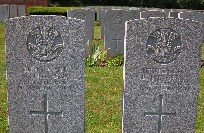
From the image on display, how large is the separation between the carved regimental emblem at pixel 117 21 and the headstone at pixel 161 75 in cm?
677

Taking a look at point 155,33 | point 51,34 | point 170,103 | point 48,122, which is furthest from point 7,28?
point 170,103

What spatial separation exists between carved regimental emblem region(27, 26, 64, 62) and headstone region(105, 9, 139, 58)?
6.89 meters

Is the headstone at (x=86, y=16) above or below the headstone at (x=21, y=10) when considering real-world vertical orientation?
below

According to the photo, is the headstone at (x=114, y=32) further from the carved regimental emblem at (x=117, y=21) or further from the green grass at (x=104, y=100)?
the green grass at (x=104, y=100)

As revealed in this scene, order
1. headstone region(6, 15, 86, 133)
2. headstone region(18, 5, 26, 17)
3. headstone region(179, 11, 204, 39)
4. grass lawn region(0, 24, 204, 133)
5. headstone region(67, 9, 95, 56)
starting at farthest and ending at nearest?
1. headstone region(18, 5, 26, 17)
2. headstone region(179, 11, 204, 39)
3. headstone region(67, 9, 95, 56)
4. grass lawn region(0, 24, 204, 133)
5. headstone region(6, 15, 86, 133)

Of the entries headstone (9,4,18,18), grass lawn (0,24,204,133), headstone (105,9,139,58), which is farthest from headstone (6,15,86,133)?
headstone (9,4,18,18)

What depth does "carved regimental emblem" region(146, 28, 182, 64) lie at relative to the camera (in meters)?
4.38

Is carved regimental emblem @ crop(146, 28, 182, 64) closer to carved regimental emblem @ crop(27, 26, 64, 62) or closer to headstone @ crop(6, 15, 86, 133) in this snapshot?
headstone @ crop(6, 15, 86, 133)

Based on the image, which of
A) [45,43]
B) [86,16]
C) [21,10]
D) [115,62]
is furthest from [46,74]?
[21,10]

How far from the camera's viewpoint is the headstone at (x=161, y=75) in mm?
4379

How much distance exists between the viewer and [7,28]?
14.4ft

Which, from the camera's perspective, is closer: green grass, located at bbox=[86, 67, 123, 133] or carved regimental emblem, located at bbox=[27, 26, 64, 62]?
carved regimental emblem, located at bbox=[27, 26, 64, 62]

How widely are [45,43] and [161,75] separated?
132cm

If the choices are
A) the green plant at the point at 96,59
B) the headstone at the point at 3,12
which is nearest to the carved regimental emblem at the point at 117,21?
the green plant at the point at 96,59
